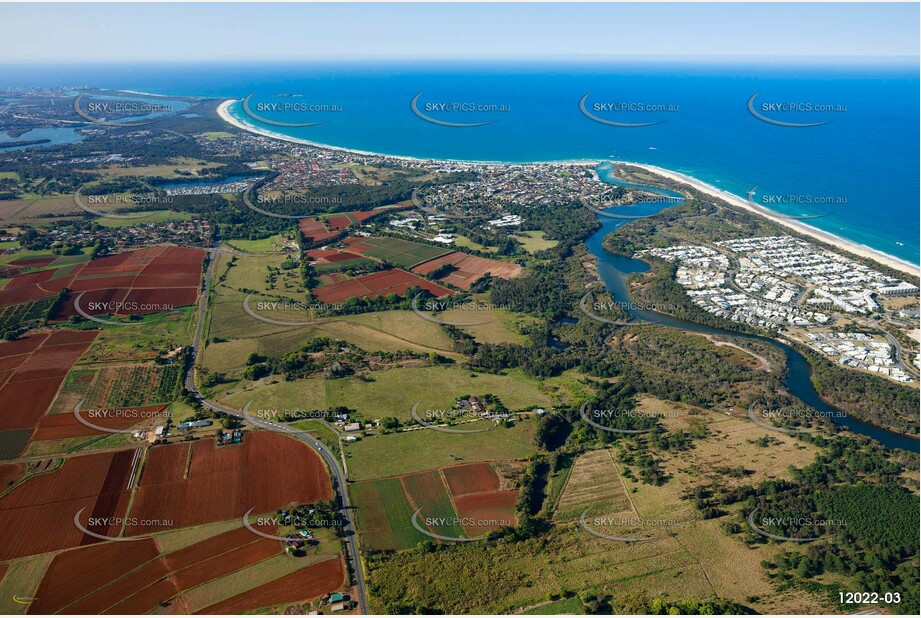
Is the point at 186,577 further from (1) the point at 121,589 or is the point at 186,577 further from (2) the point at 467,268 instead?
(2) the point at 467,268

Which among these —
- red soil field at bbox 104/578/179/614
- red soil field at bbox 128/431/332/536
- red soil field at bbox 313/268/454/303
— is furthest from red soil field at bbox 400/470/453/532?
red soil field at bbox 313/268/454/303

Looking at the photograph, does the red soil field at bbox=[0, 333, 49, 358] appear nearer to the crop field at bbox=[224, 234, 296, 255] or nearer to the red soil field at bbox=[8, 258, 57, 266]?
the red soil field at bbox=[8, 258, 57, 266]

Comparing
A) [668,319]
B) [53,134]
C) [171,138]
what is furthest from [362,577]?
[53,134]

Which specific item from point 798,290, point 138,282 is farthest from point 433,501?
point 798,290

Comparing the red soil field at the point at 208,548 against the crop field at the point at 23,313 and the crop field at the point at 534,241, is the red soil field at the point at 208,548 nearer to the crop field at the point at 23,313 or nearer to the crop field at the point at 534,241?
the crop field at the point at 23,313

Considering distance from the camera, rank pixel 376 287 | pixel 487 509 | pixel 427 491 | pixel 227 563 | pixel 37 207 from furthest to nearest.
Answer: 1. pixel 37 207
2. pixel 376 287
3. pixel 427 491
4. pixel 487 509
5. pixel 227 563
